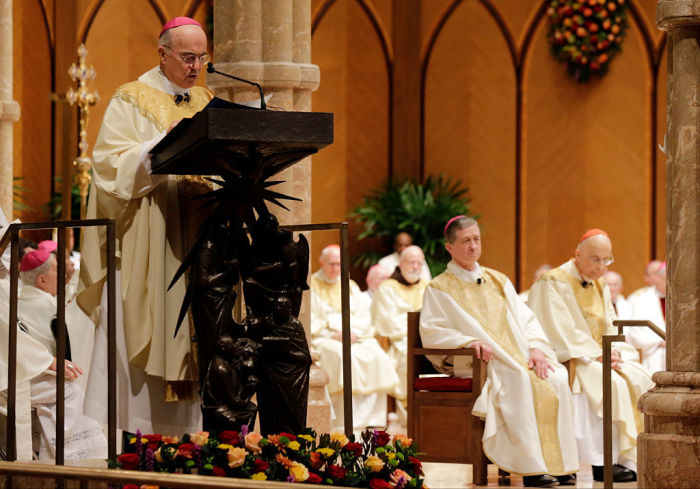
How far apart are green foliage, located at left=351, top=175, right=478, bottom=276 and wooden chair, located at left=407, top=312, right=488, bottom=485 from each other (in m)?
5.27

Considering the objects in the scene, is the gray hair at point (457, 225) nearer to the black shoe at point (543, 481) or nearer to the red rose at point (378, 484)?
the black shoe at point (543, 481)

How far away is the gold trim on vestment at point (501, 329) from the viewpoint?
25.2 feet

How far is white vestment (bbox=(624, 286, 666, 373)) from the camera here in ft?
34.9

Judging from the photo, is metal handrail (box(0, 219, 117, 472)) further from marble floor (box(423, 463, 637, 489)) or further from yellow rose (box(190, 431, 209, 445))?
marble floor (box(423, 463, 637, 489))

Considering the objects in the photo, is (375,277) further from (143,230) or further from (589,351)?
(143,230)

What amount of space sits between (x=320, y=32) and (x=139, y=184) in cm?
967

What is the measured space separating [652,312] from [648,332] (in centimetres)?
98

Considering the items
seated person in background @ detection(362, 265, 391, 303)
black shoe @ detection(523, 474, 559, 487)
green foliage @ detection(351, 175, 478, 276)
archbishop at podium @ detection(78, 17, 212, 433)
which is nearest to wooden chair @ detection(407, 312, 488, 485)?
black shoe @ detection(523, 474, 559, 487)

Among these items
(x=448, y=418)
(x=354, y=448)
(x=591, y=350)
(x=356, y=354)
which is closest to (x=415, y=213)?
(x=356, y=354)

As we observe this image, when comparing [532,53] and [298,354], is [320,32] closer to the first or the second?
[532,53]

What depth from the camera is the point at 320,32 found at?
1405 centimetres

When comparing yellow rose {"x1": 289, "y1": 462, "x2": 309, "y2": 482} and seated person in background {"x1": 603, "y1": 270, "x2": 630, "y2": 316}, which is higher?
seated person in background {"x1": 603, "y1": 270, "x2": 630, "y2": 316}

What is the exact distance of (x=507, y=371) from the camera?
25.5 ft

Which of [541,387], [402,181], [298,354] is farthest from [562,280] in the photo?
[402,181]
